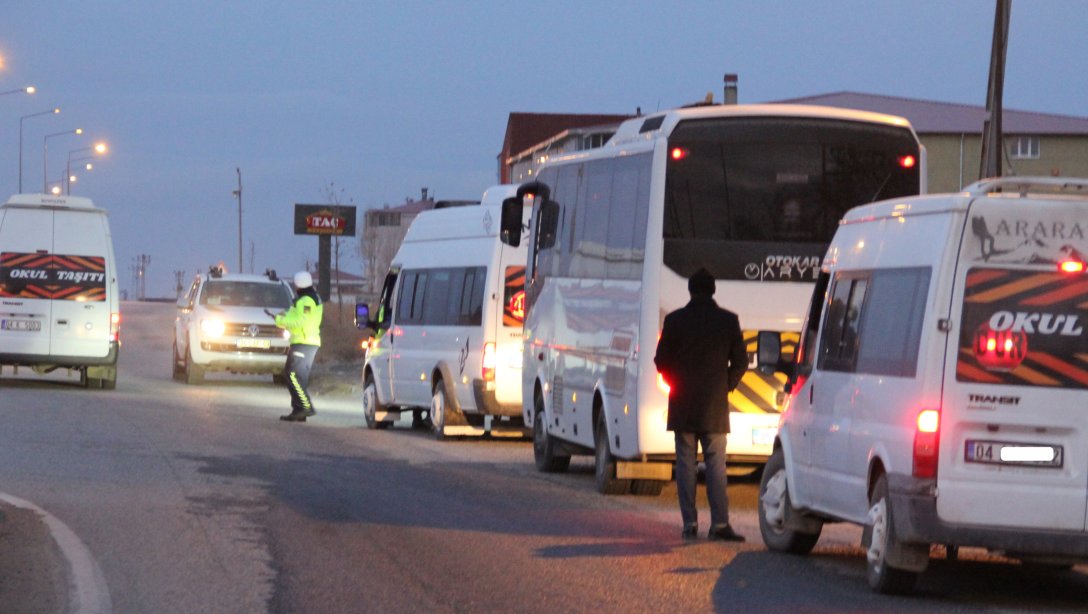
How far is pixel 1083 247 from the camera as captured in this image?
32.8 ft

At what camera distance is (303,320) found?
2572 cm

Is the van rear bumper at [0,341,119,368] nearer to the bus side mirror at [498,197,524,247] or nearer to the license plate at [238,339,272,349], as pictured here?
the license plate at [238,339,272,349]

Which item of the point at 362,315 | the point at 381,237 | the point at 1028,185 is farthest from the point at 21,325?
the point at 381,237

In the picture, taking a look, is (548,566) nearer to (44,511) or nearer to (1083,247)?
(1083,247)

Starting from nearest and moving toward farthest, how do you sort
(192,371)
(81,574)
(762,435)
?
(81,574)
(762,435)
(192,371)

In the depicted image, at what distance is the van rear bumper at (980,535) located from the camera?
9.76 m

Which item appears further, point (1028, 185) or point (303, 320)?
point (303, 320)

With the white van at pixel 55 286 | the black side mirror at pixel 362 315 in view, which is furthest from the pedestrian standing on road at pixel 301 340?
the white van at pixel 55 286

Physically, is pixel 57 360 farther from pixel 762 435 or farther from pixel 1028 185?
pixel 1028 185

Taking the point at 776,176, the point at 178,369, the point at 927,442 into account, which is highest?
the point at 776,176

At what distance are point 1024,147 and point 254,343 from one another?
55.1 m

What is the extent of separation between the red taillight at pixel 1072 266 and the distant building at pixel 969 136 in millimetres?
70870

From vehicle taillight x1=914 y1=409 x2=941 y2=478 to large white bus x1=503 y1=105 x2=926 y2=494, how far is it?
17.1 ft

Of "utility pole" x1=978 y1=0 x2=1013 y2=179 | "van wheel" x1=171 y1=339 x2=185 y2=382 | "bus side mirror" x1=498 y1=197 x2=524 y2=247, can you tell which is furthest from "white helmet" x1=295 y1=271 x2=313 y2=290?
"van wheel" x1=171 y1=339 x2=185 y2=382
